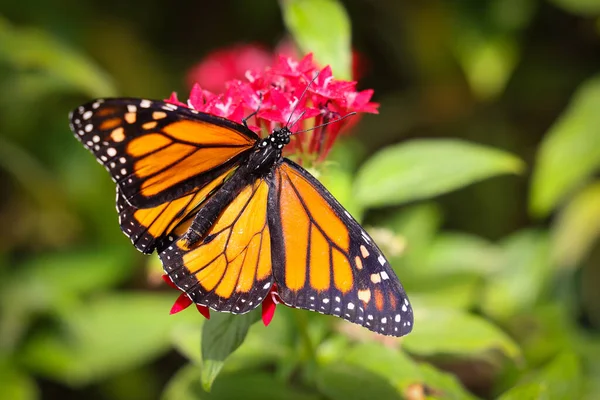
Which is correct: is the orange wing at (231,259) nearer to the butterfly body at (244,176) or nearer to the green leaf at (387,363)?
the butterfly body at (244,176)

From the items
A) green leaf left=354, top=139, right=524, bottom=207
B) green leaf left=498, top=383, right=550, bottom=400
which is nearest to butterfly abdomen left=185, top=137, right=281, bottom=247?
green leaf left=354, top=139, right=524, bottom=207

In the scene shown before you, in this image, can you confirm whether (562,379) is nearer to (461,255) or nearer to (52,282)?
(461,255)

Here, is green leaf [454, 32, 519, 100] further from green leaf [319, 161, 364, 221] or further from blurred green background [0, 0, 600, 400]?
green leaf [319, 161, 364, 221]

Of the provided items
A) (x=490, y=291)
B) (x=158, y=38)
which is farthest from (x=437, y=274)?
(x=158, y=38)

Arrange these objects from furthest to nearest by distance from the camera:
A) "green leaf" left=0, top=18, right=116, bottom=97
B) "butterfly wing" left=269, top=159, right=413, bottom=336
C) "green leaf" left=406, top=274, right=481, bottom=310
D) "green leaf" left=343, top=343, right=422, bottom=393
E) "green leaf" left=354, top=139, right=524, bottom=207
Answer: "green leaf" left=0, top=18, right=116, bottom=97
"green leaf" left=406, top=274, right=481, bottom=310
"green leaf" left=354, top=139, right=524, bottom=207
"green leaf" left=343, top=343, right=422, bottom=393
"butterfly wing" left=269, top=159, right=413, bottom=336

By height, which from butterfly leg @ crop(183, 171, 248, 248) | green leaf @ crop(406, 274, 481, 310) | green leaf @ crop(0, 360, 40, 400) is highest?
butterfly leg @ crop(183, 171, 248, 248)

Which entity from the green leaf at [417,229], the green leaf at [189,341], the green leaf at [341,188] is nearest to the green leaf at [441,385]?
the green leaf at [341,188]
